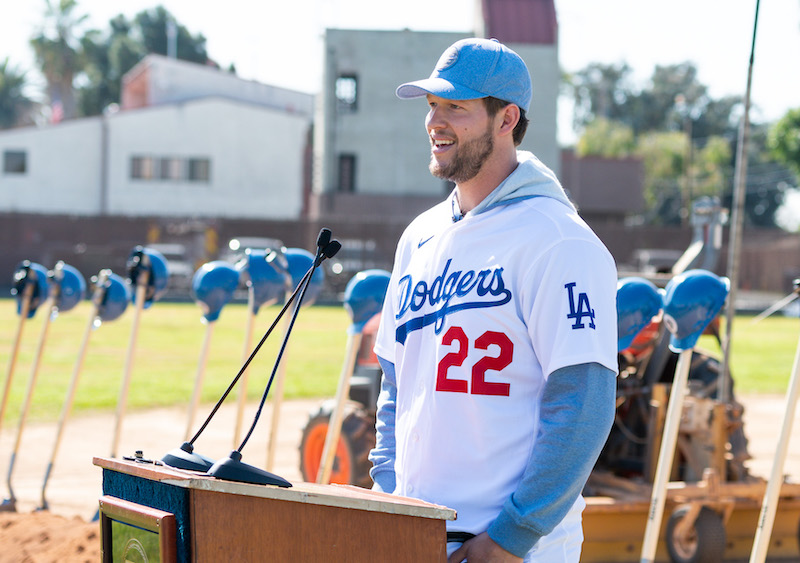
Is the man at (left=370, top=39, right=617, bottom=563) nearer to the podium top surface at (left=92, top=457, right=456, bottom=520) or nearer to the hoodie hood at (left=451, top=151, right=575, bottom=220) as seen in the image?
the hoodie hood at (left=451, top=151, right=575, bottom=220)

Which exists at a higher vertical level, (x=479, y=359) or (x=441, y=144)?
(x=441, y=144)

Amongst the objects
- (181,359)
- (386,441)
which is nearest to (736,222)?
(386,441)

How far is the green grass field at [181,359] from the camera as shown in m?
13.7

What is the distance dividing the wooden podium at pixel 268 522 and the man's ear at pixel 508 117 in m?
1.03

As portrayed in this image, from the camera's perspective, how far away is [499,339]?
2.54 metres

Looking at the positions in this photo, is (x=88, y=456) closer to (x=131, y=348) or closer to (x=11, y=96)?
(x=131, y=348)

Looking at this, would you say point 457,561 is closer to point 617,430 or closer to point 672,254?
point 617,430

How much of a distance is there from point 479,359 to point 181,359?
1593cm

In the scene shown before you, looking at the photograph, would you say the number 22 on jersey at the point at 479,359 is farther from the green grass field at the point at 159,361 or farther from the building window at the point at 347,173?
the building window at the point at 347,173

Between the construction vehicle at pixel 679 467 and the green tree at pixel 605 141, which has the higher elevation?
the green tree at pixel 605 141

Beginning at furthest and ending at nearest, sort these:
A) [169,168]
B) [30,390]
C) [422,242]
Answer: [169,168] → [30,390] → [422,242]

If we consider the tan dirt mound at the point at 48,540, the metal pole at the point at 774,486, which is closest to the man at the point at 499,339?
the metal pole at the point at 774,486

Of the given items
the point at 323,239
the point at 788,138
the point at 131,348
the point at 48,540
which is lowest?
the point at 48,540

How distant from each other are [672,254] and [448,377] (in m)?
37.9
